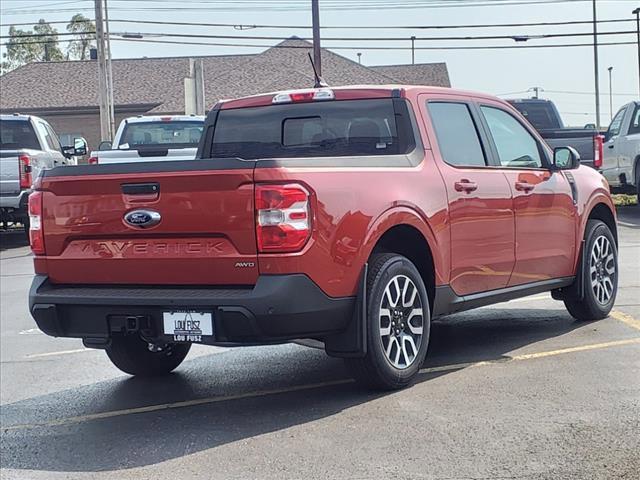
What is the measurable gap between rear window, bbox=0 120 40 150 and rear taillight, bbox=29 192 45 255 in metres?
12.5

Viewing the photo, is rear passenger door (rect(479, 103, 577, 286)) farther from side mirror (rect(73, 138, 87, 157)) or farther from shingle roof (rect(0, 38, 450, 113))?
shingle roof (rect(0, 38, 450, 113))

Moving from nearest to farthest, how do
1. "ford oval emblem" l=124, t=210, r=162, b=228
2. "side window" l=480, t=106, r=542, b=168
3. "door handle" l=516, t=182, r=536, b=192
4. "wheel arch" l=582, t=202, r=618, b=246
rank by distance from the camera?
"ford oval emblem" l=124, t=210, r=162, b=228 → "door handle" l=516, t=182, r=536, b=192 → "side window" l=480, t=106, r=542, b=168 → "wheel arch" l=582, t=202, r=618, b=246

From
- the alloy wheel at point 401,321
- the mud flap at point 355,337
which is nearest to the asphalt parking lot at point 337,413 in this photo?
the alloy wheel at point 401,321

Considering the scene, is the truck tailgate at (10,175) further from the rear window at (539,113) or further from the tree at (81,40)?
the tree at (81,40)

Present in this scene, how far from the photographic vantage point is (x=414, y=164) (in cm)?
607

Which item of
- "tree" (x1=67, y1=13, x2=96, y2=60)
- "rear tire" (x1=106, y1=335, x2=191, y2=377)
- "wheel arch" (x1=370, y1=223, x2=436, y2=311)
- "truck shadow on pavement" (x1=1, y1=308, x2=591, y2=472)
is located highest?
"tree" (x1=67, y1=13, x2=96, y2=60)

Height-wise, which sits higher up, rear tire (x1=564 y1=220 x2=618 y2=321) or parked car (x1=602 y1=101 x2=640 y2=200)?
parked car (x1=602 y1=101 x2=640 y2=200)

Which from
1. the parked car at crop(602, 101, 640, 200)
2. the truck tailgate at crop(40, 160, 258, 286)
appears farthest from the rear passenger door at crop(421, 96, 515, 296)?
the parked car at crop(602, 101, 640, 200)

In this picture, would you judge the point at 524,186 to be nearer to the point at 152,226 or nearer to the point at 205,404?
the point at 205,404

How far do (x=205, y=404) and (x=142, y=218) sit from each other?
1.36 meters

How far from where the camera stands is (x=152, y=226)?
5375 millimetres

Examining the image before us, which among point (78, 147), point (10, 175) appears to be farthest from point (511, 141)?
point (78, 147)

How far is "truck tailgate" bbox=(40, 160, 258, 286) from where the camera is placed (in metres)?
5.15

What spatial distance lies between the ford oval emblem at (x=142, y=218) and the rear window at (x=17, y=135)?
514 inches
